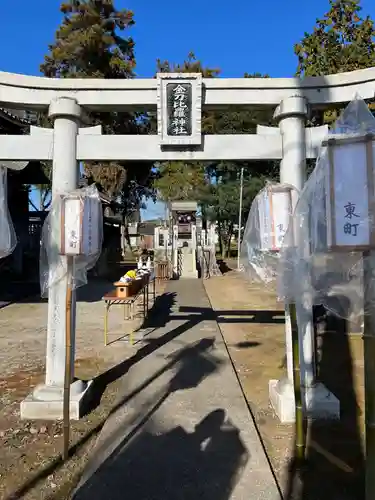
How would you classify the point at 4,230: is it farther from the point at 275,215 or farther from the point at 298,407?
the point at 298,407

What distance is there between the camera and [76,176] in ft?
15.0

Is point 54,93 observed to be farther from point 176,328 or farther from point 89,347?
point 176,328

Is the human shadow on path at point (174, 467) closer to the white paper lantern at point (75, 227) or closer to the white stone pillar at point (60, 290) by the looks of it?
the white stone pillar at point (60, 290)

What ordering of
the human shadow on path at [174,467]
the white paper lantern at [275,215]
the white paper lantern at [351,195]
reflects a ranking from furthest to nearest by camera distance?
the white paper lantern at [275,215] → the human shadow on path at [174,467] → the white paper lantern at [351,195]

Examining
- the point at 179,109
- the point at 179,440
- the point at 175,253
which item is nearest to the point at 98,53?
the point at 175,253

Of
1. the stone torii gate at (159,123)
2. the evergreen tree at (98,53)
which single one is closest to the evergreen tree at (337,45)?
the stone torii gate at (159,123)

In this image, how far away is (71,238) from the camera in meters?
3.85

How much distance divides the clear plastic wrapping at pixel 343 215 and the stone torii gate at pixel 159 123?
1787 mm

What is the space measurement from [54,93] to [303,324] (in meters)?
3.52

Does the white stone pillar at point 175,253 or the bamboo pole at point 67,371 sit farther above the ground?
the white stone pillar at point 175,253

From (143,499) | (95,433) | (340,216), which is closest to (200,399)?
(95,433)

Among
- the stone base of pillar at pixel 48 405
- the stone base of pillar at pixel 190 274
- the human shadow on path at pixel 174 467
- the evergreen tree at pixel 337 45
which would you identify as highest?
the evergreen tree at pixel 337 45

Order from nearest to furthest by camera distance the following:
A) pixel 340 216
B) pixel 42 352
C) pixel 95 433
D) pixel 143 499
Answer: pixel 340 216 < pixel 143 499 < pixel 95 433 < pixel 42 352

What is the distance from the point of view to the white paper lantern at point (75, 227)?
12.6 feet
